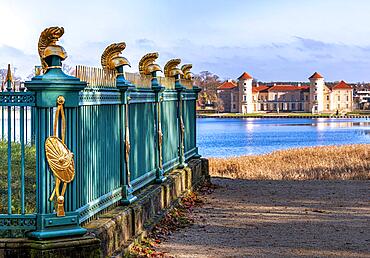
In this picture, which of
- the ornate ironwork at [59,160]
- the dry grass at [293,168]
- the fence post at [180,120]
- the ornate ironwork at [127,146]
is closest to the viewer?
the ornate ironwork at [59,160]

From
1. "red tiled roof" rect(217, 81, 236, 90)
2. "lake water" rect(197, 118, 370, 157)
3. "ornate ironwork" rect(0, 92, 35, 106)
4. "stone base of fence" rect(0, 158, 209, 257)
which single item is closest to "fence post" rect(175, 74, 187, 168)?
"stone base of fence" rect(0, 158, 209, 257)

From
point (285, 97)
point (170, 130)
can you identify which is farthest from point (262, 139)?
point (285, 97)

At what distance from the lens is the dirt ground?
948cm

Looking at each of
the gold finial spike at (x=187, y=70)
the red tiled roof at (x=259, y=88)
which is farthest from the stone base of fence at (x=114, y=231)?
the red tiled roof at (x=259, y=88)

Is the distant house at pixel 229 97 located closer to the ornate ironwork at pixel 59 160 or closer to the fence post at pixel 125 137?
the fence post at pixel 125 137

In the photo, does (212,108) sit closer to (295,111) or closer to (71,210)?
(295,111)

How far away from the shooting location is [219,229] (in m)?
11.1

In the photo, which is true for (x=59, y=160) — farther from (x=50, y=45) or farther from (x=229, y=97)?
(x=229, y=97)

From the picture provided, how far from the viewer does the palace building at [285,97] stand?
172625 mm

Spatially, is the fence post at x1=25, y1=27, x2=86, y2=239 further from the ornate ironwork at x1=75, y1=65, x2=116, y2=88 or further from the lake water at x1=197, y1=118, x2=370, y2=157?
the lake water at x1=197, y1=118, x2=370, y2=157

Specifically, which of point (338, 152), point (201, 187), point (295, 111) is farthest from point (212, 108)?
point (201, 187)

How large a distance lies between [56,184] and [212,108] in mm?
165703

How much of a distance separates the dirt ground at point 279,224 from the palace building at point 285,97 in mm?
156731

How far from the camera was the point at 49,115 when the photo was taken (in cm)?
702
